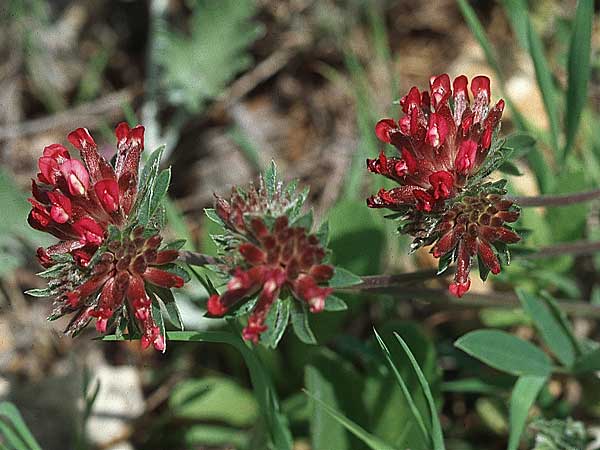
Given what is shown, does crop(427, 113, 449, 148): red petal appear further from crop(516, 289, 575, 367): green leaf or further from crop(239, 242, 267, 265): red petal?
crop(516, 289, 575, 367): green leaf

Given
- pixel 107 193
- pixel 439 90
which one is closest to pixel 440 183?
pixel 439 90

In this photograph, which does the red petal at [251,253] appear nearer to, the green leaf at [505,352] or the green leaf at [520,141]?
the green leaf at [505,352]

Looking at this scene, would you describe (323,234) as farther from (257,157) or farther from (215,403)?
(257,157)

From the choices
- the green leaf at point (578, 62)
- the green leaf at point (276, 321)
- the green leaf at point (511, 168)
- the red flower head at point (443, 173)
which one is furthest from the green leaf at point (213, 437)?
the green leaf at point (578, 62)

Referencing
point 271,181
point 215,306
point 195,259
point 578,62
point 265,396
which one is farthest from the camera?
point 578,62

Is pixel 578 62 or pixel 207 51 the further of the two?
pixel 207 51

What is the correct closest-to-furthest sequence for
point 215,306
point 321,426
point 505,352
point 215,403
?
point 215,306, point 505,352, point 321,426, point 215,403
